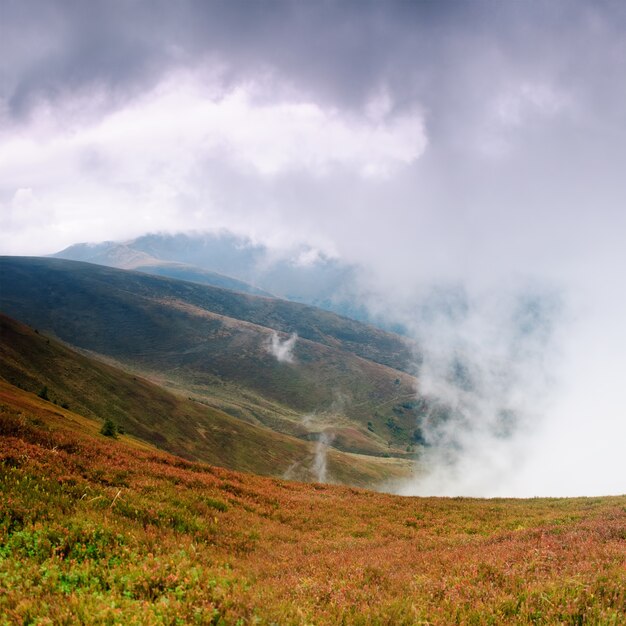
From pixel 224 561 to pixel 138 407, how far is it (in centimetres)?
14446

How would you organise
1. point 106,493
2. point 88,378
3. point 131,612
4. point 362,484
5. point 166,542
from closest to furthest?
point 131,612
point 166,542
point 106,493
point 88,378
point 362,484

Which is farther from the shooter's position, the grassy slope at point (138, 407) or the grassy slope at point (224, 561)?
the grassy slope at point (138, 407)

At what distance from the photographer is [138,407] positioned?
457ft

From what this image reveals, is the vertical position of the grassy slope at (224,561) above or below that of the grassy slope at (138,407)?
above

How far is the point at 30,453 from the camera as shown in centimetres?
1545

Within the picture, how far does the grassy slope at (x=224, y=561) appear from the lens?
7.16m

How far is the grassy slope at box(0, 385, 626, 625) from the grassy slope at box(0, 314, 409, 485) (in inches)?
3567

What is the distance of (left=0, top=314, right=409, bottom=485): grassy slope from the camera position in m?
112

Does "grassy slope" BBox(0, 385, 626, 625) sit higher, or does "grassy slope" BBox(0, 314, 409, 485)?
"grassy slope" BBox(0, 385, 626, 625)

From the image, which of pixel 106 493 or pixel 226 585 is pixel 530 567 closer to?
pixel 226 585

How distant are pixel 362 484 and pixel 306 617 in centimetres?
20912

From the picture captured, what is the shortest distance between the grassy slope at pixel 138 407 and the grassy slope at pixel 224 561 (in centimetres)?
9061

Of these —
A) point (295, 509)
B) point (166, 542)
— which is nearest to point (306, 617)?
point (166, 542)

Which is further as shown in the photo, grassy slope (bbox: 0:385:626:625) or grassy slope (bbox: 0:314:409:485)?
grassy slope (bbox: 0:314:409:485)
